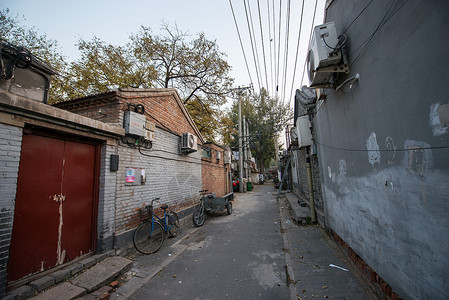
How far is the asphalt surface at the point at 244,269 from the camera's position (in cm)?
307

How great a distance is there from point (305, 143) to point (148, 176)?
209 inches

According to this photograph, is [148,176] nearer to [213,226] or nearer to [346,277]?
[213,226]

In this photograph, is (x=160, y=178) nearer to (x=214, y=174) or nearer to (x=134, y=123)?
(x=134, y=123)

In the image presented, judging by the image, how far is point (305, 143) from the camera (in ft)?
21.2

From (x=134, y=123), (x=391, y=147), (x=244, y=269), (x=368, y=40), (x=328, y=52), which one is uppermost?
(x=328, y=52)

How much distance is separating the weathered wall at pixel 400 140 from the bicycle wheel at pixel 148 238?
4.61 m

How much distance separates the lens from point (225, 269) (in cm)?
385

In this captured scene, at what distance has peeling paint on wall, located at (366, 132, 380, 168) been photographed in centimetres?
270

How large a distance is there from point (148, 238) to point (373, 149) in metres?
5.62

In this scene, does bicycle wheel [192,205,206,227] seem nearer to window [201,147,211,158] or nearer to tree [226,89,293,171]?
window [201,147,211,158]

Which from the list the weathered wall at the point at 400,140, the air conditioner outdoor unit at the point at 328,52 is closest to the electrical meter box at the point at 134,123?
the air conditioner outdoor unit at the point at 328,52

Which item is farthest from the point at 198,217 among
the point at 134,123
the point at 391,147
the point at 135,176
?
the point at 391,147

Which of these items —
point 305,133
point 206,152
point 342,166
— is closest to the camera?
point 342,166

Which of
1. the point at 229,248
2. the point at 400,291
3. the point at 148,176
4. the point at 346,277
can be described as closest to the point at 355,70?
the point at 400,291
